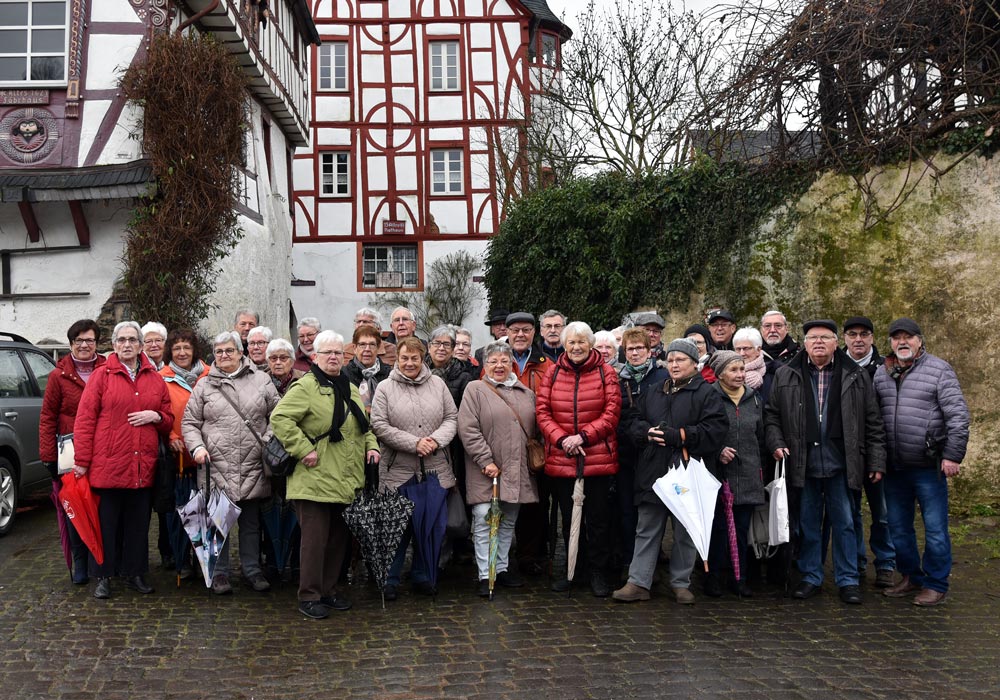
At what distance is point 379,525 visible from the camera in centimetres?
622

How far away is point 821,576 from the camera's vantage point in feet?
21.2

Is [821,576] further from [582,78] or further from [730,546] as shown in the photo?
[582,78]

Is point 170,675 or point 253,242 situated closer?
point 170,675

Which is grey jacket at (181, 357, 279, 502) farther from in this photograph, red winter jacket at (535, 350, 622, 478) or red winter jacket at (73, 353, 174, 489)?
red winter jacket at (535, 350, 622, 478)

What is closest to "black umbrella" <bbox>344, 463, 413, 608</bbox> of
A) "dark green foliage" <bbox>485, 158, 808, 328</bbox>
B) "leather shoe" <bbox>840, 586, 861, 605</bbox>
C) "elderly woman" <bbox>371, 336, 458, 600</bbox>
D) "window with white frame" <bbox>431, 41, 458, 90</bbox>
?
"elderly woman" <bbox>371, 336, 458, 600</bbox>

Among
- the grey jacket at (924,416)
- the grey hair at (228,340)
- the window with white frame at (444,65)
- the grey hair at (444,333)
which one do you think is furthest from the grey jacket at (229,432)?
the window with white frame at (444,65)

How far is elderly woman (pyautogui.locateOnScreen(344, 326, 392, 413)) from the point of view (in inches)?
283

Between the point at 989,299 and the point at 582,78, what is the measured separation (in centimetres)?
1183

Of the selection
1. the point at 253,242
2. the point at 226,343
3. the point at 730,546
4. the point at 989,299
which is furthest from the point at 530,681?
the point at 253,242

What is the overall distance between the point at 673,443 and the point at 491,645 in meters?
1.78

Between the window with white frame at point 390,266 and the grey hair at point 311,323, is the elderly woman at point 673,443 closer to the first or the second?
the grey hair at point 311,323

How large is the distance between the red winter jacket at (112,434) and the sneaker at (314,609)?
4.83 feet

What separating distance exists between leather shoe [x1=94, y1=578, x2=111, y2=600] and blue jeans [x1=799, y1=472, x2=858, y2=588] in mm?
4786

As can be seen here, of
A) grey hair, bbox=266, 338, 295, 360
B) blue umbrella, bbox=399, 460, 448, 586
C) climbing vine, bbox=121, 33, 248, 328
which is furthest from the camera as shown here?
climbing vine, bbox=121, 33, 248, 328
